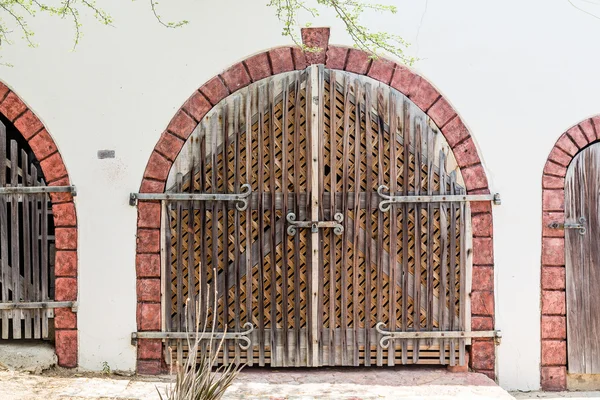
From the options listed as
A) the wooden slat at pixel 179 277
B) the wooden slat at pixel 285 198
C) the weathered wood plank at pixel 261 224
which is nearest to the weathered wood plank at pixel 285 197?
the wooden slat at pixel 285 198

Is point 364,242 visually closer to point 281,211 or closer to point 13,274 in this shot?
point 281,211

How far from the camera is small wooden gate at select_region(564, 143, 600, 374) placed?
5559 mm

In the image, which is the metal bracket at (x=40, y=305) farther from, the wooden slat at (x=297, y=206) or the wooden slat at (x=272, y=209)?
the wooden slat at (x=297, y=206)

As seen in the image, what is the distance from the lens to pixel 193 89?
552 centimetres

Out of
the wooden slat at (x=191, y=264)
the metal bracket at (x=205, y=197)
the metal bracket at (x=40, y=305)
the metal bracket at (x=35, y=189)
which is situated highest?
the metal bracket at (x=35, y=189)

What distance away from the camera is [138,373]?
5508 mm

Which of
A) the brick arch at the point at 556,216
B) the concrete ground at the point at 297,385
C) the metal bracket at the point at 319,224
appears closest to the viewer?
the concrete ground at the point at 297,385

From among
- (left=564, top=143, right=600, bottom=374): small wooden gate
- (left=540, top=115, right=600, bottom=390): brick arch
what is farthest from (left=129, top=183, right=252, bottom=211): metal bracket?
(left=564, top=143, right=600, bottom=374): small wooden gate

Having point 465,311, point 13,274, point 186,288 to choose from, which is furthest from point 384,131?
point 13,274

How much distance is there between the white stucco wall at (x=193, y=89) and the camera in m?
5.50

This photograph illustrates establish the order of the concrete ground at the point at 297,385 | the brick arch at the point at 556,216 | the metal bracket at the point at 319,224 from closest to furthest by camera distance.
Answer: the concrete ground at the point at 297,385, the metal bracket at the point at 319,224, the brick arch at the point at 556,216

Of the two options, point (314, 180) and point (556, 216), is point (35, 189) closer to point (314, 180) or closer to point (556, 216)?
point (314, 180)

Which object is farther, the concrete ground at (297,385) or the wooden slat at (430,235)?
the wooden slat at (430,235)

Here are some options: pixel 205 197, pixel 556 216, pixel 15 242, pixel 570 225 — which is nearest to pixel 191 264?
pixel 205 197
